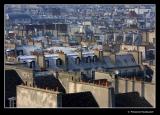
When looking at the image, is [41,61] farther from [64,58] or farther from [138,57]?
[138,57]

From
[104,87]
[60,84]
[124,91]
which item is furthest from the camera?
[60,84]

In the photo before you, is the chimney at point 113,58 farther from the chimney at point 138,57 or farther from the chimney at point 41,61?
the chimney at point 41,61

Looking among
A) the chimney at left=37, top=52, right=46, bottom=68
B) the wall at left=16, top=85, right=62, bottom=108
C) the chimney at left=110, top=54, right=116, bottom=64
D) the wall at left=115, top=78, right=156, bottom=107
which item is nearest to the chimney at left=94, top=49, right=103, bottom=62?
the chimney at left=110, top=54, right=116, bottom=64

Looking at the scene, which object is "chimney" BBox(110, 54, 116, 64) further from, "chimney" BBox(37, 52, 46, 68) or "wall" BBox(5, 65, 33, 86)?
"wall" BBox(5, 65, 33, 86)

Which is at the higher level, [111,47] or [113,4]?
[113,4]

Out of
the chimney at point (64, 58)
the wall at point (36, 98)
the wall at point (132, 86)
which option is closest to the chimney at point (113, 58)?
the chimney at point (64, 58)
